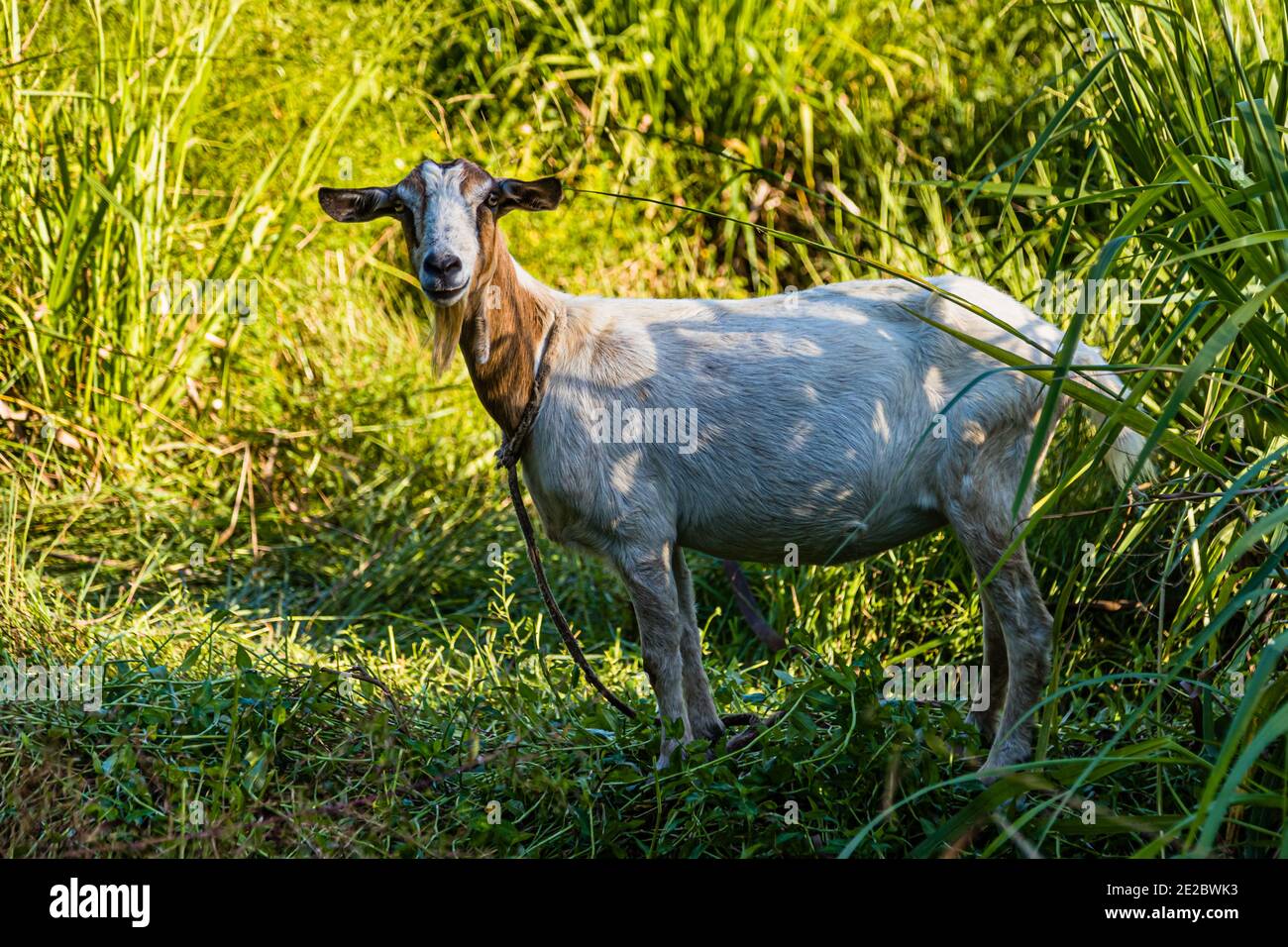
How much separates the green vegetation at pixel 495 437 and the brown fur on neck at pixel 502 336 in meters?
0.84

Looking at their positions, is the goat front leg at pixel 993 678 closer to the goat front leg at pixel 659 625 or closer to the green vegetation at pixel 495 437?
the green vegetation at pixel 495 437

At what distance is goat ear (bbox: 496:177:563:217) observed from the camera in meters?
A: 3.16

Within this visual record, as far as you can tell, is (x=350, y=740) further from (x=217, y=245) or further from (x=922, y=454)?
(x=217, y=245)

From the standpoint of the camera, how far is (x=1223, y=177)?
9.73ft

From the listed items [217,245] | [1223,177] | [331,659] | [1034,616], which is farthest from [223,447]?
[1223,177]

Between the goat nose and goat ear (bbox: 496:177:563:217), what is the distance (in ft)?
0.95

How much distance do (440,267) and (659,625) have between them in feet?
3.60

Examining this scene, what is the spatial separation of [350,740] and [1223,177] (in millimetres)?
2649

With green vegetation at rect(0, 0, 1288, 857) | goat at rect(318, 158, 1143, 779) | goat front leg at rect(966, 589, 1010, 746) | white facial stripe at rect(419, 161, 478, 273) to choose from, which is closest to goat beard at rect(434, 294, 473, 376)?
goat at rect(318, 158, 1143, 779)

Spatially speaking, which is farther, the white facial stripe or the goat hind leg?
the goat hind leg

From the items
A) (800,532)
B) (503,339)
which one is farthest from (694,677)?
(503,339)

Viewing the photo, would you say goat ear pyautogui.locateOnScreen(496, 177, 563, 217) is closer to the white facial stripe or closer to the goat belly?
the white facial stripe

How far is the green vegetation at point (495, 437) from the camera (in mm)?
2809
